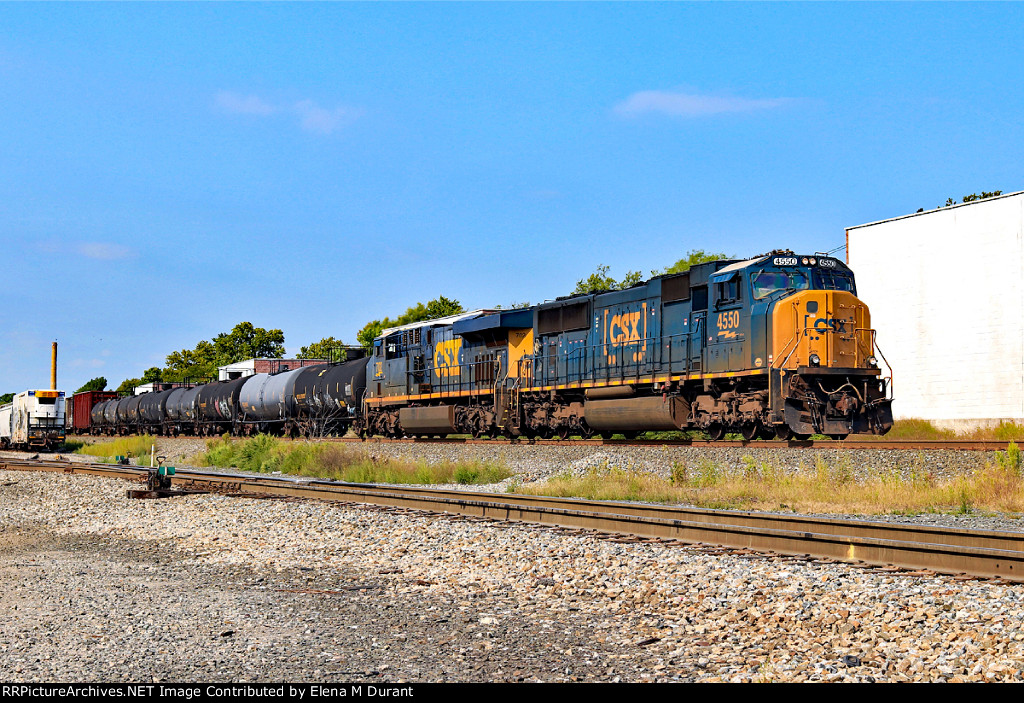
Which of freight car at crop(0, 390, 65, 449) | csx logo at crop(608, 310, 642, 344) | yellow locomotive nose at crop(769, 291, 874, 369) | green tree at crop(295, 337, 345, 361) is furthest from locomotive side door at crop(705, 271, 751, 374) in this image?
green tree at crop(295, 337, 345, 361)

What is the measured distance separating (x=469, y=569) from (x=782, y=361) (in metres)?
11.3

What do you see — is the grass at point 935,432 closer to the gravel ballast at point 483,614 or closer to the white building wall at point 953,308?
the white building wall at point 953,308

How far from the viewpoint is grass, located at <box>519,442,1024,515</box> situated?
14008 mm

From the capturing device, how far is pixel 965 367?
3431 cm

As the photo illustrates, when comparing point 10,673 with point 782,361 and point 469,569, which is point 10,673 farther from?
point 782,361

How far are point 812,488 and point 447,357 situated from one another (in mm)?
17022

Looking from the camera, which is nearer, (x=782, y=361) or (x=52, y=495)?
(x=782, y=361)

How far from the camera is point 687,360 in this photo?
71.8 feet

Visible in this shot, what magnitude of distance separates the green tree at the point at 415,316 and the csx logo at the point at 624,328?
180ft

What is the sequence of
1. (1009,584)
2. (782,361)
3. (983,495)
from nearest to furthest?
(1009,584) → (983,495) → (782,361)

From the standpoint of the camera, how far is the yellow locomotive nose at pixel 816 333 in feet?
63.8

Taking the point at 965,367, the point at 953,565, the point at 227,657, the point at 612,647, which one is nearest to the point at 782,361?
the point at 953,565

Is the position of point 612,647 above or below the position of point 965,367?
below

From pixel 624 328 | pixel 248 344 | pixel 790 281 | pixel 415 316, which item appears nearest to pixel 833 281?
pixel 790 281
